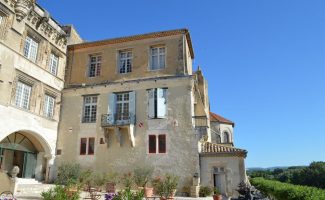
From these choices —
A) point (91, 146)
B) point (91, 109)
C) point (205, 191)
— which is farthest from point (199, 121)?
point (91, 109)

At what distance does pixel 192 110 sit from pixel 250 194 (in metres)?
9.53

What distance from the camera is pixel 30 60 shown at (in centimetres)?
1639

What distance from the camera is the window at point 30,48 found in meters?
16.3

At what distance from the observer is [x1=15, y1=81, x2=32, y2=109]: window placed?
15552 millimetres

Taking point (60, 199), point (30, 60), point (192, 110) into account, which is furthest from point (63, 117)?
point (60, 199)

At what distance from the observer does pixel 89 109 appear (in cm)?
1872

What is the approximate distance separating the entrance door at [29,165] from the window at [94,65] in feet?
21.2

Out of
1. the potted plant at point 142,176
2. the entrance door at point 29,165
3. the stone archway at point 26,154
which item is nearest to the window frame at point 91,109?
the stone archway at point 26,154

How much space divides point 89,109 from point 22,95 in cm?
427

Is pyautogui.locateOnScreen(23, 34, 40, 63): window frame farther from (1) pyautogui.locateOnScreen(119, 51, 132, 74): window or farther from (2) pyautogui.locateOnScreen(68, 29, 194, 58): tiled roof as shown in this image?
(1) pyautogui.locateOnScreen(119, 51, 132, 74): window

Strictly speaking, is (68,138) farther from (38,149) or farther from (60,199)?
(60,199)

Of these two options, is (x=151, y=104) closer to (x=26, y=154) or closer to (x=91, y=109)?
(x=91, y=109)

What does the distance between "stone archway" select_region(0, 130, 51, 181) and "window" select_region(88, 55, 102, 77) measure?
18.2ft

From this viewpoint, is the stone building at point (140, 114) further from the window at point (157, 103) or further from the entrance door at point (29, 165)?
the entrance door at point (29, 165)
